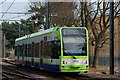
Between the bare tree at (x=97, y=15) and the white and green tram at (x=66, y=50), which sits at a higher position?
the bare tree at (x=97, y=15)

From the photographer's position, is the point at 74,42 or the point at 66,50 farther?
the point at 74,42

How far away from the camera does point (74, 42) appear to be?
17.0 metres

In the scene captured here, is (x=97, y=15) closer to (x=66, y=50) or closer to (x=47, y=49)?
(x=47, y=49)

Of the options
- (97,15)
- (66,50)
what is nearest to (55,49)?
(66,50)

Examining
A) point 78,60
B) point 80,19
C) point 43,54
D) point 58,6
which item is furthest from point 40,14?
point 78,60

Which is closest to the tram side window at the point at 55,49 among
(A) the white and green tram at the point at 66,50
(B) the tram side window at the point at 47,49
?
(A) the white and green tram at the point at 66,50

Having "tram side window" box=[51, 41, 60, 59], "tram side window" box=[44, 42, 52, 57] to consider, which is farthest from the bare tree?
"tram side window" box=[51, 41, 60, 59]

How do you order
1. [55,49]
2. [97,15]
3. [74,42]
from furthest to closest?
[97,15]
[55,49]
[74,42]

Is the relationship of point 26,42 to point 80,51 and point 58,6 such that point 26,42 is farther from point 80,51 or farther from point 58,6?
point 58,6

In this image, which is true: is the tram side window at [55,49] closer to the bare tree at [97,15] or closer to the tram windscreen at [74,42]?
the tram windscreen at [74,42]

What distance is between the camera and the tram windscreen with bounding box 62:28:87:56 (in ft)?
55.3

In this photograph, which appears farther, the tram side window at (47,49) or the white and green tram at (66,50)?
the tram side window at (47,49)

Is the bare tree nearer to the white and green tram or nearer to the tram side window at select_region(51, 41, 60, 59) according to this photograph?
the white and green tram

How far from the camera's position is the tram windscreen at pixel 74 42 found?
1685 centimetres
